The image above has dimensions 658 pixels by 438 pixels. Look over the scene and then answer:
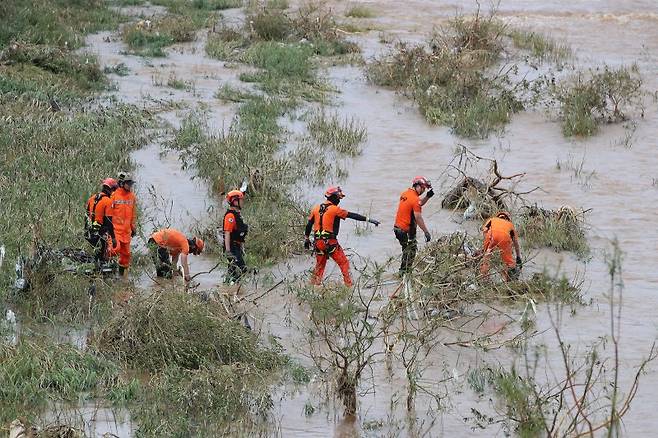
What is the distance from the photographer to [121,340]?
12086mm

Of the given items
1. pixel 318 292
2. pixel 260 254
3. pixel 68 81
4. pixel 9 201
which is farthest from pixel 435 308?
pixel 68 81

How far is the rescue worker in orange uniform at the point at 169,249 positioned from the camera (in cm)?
1410

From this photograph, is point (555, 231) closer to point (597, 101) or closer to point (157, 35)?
point (597, 101)

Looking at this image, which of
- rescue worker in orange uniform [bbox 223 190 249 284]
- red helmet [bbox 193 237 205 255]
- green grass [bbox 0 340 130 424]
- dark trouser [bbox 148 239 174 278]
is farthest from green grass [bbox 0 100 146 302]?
rescue worker in orange uniform [bbox 223 190 249 284]

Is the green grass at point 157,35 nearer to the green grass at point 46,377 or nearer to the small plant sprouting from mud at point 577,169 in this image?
the small plant sprouting from mud at point 577,169

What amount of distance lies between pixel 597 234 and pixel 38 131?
370 inches

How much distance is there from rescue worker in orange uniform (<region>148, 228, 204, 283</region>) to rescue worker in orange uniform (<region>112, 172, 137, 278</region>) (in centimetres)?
35

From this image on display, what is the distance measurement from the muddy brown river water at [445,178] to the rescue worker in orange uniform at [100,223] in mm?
1399

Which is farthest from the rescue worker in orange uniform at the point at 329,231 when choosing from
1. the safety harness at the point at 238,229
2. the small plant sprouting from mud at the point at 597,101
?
the small plant sprouting from mud at the point at 597,101

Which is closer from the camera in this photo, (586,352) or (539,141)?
(586,352)

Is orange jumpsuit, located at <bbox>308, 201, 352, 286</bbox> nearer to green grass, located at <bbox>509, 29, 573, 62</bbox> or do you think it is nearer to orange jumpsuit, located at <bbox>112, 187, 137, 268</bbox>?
orange jumpsuit, located at <bbox>112, 187, 137, 268</bbox>

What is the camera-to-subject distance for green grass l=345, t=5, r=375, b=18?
3012cm

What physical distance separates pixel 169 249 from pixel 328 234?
2003mm

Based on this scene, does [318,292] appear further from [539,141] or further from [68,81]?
[68,81]
